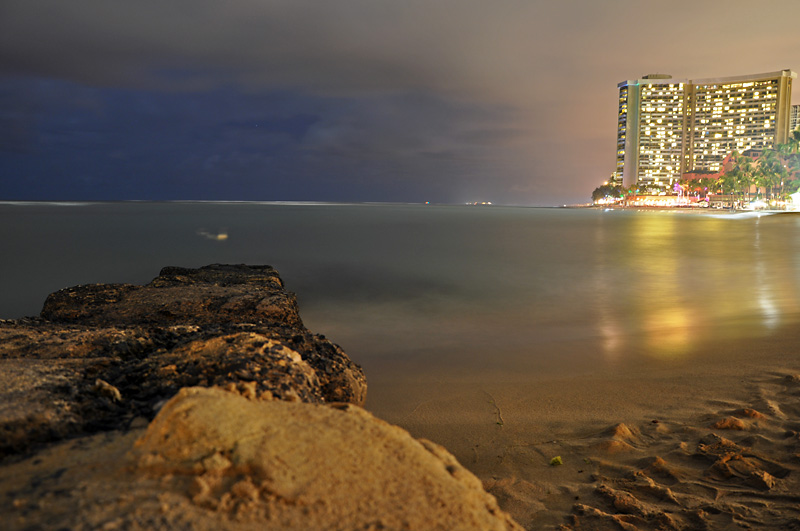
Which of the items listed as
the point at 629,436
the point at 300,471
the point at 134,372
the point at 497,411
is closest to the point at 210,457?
the point at 300,471

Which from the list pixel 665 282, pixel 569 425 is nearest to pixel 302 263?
pixel 665 282

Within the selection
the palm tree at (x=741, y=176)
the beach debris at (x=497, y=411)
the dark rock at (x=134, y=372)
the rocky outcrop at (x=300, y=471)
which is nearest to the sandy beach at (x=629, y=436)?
the beach debris at (x=497, y=411)

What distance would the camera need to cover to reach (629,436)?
16.5 ft

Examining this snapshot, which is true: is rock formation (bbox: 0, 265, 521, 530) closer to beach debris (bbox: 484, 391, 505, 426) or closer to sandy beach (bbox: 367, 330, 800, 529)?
sandy beach (bbox: 367, 330, 800, 529)

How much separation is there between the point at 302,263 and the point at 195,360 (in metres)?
22.8

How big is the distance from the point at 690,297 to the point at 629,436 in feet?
41.9

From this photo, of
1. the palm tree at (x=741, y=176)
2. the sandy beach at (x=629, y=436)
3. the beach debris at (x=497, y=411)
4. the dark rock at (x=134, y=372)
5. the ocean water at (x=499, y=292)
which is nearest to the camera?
the dark rock at (x=134, y=372)

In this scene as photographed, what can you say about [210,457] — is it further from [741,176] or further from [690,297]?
[741,176]

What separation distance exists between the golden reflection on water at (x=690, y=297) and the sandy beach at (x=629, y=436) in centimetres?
200

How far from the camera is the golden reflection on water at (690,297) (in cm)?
1027

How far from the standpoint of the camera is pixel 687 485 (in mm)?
4035

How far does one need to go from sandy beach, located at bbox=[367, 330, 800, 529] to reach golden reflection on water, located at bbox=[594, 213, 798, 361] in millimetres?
2001

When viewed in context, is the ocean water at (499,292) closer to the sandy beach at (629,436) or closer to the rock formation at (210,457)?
the sandy beach at (629,436)

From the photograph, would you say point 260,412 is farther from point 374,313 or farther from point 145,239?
point 145,239
